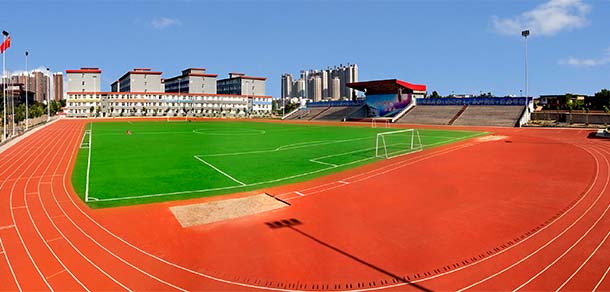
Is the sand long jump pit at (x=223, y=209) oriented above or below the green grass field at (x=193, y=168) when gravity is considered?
below

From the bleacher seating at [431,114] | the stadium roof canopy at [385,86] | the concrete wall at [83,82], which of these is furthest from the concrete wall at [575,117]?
the concrete wall at [83,82]

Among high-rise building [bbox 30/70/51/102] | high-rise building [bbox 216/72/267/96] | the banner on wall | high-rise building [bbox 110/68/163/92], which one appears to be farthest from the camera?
high-rise building [bbox 30/70/51/102]

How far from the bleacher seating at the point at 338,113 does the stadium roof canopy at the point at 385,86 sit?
7.72 meters

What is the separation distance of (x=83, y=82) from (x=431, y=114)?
288ft

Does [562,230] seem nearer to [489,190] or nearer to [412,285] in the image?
[489,190]

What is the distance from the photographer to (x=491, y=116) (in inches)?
2191

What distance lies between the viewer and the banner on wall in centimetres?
6825

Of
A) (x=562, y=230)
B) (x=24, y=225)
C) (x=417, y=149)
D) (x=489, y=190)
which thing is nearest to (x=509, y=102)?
(x=417, y=149)

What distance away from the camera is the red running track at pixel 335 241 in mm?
6910

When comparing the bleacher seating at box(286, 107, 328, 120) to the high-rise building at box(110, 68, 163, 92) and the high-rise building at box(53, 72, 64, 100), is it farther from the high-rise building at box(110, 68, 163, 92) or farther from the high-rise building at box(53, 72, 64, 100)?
the high-rise building at box(53, 72, 64, 100)

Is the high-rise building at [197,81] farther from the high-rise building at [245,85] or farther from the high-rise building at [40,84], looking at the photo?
the high-rise building at [40,84]

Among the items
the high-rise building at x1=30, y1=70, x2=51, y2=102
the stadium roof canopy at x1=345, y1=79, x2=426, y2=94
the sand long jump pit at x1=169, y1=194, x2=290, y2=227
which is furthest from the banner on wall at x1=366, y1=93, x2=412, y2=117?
the high-rise building at x1=30, y1=70, x2=51, y2=102

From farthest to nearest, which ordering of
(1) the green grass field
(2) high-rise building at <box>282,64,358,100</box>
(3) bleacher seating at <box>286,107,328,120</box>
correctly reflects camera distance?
(2) high-rise building at <box>282,64,358,100</box> → (3) bleacher seating at <box>286,107,328,120</box> → (1) the green grass field

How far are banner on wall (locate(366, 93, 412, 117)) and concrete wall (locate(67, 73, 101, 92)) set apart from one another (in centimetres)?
7392
